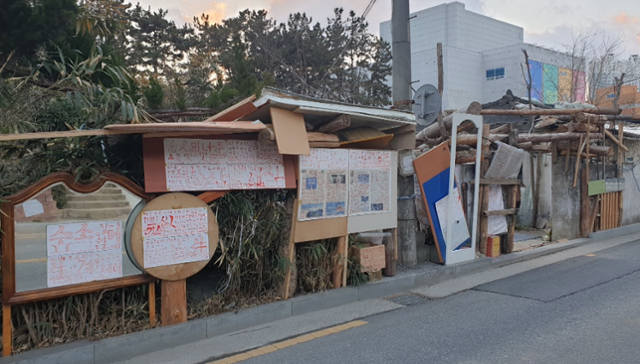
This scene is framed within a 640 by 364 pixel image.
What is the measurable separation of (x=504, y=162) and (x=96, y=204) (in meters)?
7.42

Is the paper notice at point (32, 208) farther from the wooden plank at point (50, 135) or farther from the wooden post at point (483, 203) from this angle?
the wooden post at point (483, 203)

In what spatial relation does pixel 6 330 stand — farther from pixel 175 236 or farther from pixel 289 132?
pixel 289 132

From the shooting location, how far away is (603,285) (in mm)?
7363

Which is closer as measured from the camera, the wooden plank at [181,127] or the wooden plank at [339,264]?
the wooden plank at [181,127]

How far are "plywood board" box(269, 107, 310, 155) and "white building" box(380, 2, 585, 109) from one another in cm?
3046

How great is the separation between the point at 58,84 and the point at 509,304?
261 inches

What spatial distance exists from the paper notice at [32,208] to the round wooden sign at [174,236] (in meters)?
0.90

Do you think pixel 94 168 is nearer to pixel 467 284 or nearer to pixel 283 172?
pixel 283 172

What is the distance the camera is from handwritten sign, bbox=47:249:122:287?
4.63 metres

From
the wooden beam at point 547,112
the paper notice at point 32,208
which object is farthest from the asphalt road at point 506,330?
the wooden beam at point 547,112

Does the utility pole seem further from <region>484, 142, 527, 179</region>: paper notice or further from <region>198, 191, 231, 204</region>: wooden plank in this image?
<region>198, 191, 231, 204</region>: wooden plank

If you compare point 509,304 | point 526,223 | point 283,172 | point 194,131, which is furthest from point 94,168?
point 526,223

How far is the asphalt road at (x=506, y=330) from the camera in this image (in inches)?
186

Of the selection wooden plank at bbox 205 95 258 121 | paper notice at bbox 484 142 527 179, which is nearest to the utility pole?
paper notice at bbox 484 142 527 179
